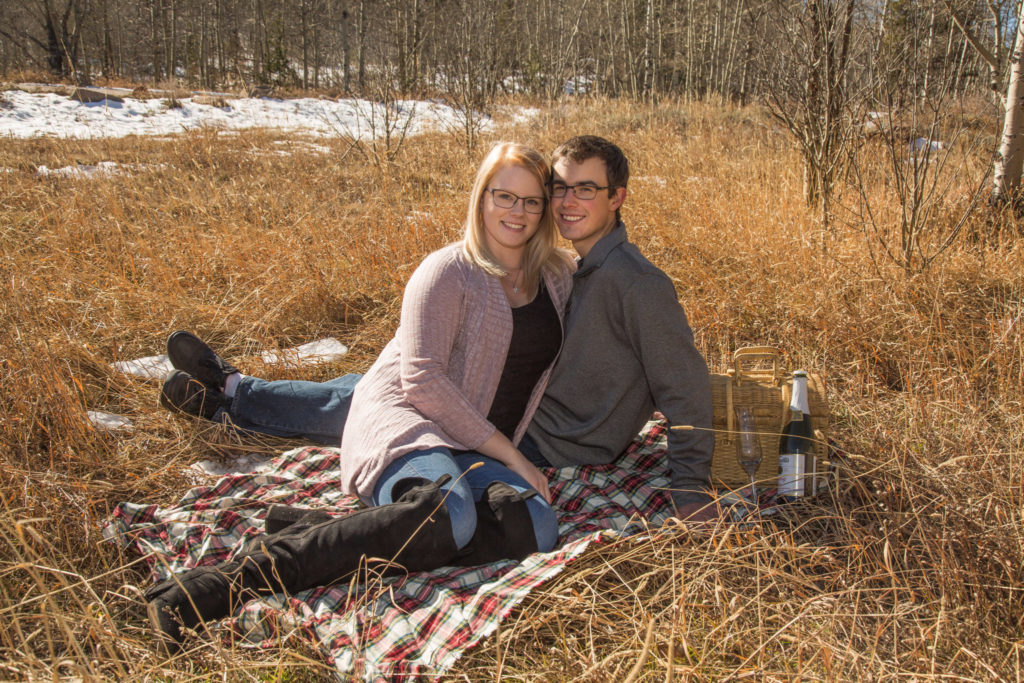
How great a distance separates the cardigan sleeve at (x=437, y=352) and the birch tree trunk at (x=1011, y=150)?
373 cm

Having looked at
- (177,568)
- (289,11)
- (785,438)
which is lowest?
(177,568)

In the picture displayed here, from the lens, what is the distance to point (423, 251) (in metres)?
4.48

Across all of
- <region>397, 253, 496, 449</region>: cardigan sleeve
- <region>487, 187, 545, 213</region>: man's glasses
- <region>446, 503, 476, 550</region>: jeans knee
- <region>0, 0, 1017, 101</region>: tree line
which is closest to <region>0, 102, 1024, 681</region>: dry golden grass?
<region>446, 503, 476, 550</region>: jeans knee

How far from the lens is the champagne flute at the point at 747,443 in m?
2.28

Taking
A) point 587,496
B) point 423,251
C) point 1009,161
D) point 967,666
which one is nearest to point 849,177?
point 1009,161

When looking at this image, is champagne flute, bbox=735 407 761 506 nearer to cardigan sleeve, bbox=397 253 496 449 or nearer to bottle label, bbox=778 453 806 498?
bottle label, bbox=778 453 806 498

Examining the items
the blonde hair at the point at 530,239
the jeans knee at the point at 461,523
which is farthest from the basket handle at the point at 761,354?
the jeans knee at the point at 461,523

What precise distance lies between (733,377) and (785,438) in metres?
0.28

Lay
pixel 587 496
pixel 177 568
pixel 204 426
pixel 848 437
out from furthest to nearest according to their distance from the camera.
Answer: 1. pixel 204 426
2. pixel 848 437
3. pixel 587 496
4. pixel 177 568

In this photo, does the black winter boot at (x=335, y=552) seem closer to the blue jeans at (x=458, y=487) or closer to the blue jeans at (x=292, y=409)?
the blue jeans at (x=458, y=487)

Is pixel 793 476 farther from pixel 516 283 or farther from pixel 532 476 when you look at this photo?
pixel 516 283

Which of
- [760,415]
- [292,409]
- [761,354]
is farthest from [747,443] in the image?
[292,409]

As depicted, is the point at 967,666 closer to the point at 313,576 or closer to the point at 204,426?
the point at 313,576

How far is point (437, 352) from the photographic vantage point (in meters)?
2.21
